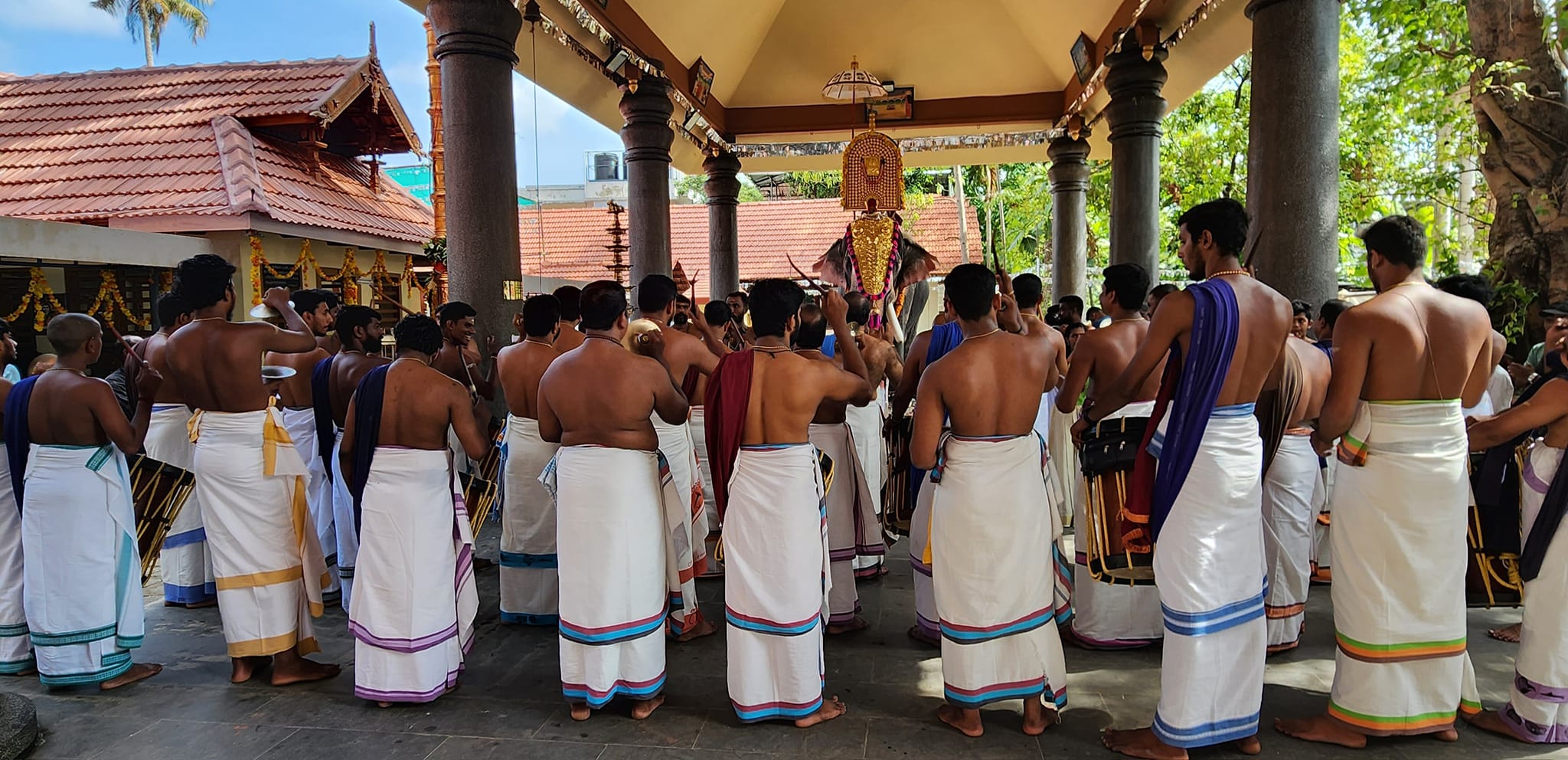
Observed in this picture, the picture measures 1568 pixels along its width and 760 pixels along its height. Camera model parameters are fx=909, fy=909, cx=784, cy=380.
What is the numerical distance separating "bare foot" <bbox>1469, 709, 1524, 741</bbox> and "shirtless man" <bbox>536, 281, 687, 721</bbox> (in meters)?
2.98

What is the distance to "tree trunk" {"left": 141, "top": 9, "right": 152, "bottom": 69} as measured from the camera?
31344 mm

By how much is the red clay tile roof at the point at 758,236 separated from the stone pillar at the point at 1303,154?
47.9ft

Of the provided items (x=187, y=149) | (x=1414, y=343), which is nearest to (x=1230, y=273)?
(x=1414, y=343)

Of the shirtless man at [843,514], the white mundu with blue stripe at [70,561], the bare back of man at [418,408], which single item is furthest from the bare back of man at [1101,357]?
the white mundu with blue stripe at [70,561]

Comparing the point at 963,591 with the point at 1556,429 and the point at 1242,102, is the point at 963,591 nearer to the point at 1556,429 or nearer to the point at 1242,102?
the point at 1556,429

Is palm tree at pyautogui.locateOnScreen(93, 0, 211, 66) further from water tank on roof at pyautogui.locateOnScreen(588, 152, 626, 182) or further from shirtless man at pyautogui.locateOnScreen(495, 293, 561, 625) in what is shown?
shirtless man at pyautogui.locateOnScreen(495, 293, 561, 625)

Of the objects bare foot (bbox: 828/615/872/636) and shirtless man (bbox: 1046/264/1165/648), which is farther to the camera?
bare foot (bbox: 828/615/872/636)

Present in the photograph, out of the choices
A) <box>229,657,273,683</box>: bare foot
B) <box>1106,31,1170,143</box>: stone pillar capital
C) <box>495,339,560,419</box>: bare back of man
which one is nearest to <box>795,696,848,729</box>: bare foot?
<box>495,339,560,419</box>: bare back of man

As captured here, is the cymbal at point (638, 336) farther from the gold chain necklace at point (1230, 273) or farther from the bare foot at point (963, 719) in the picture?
the gold chain necklace at point (1230, 273)

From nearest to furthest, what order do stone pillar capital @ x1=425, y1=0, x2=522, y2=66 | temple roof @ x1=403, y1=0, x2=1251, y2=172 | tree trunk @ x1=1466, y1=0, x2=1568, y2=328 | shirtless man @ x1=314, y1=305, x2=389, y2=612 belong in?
shirtless man @ x1=314, y1=305, x2=389, y2=612, stone pillar capital @ x1=425, y1=0, x2=522, y2=66, tree trunk @ x1=1466, y1=0, x2=1568, y2=328, temple roof @ x1=403, y1=0, x2=1251, y2=172

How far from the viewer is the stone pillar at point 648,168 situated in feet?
28.1

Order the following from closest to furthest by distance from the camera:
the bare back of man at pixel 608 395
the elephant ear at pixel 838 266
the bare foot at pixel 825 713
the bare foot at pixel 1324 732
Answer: the bare foot at pixel 1324 732 < the bare foot at pixel 825 713 < the bare back of man at pixel 608 395 < the elephant ear at pixel 838 266

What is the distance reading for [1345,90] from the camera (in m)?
12.4

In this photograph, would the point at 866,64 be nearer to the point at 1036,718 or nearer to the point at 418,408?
the point at 418,408
